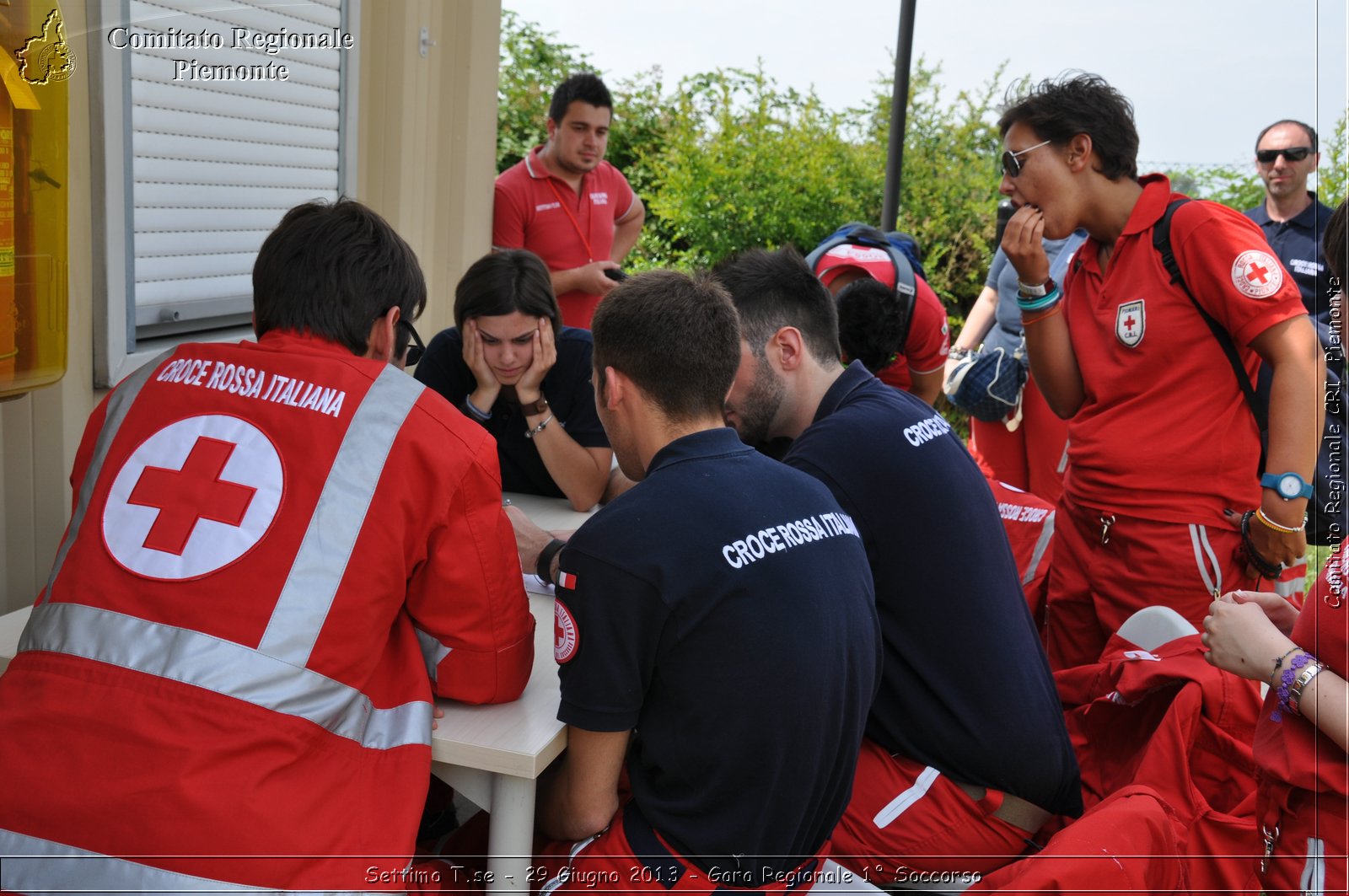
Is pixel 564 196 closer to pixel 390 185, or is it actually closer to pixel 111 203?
pixel 390 185

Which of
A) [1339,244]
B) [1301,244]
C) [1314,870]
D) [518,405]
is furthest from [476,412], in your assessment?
[1301,244]

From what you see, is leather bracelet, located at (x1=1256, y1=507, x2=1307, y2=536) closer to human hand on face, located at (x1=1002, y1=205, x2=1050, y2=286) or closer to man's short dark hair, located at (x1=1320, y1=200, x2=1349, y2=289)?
human hand on face, located at (x1=1002, y1=205, x2=1050, y2=286)

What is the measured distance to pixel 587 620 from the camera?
1.60m

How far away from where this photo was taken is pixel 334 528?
1.57 meters

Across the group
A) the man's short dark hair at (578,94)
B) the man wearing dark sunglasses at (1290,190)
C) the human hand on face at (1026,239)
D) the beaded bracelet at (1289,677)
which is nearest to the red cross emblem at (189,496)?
the beaded bracelet at (1289,677)

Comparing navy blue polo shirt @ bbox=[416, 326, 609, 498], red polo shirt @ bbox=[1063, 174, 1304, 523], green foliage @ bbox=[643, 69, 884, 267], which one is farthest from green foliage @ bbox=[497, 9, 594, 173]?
red polo shirt @ bbox=[1063, 174, 1304, 523]

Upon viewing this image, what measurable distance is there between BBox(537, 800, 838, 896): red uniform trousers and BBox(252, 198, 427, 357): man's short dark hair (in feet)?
2.96

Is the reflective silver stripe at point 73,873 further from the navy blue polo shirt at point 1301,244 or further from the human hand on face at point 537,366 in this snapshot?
the navy blue polo shirt at point 1301,244

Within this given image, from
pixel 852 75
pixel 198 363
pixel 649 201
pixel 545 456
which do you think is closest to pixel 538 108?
pixel 649 201

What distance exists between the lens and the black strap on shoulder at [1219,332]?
2.66 metres

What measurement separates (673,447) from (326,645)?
1.94 ft

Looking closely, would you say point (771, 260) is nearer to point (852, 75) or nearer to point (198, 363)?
point (198, 363)

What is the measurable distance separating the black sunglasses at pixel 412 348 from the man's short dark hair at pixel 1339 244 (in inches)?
60.3

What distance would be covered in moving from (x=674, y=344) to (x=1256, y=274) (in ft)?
5.08
